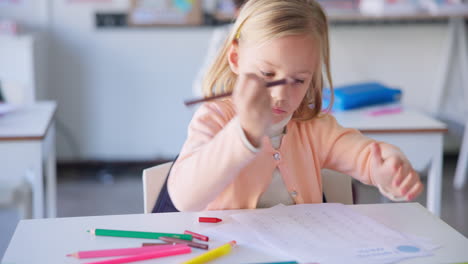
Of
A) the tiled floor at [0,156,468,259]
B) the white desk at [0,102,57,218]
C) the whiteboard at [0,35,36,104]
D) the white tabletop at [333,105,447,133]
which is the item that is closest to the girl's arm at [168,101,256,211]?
the white desk at [0,102,57,218]

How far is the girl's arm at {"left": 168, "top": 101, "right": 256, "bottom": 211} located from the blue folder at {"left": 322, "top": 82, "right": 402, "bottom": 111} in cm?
120

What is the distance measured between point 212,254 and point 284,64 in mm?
376

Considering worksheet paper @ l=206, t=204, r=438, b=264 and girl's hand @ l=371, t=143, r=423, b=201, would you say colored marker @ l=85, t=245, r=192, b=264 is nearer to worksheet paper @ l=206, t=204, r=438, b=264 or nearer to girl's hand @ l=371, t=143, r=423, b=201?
worksheet paper @ l=206, t=204, r=438, b=264

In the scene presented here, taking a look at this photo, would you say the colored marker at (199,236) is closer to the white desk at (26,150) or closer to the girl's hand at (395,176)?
the girl's hand at (395,176)

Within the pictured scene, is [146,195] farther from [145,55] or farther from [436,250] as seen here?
[145,55]

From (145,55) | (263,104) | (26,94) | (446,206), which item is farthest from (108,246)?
(145,55)

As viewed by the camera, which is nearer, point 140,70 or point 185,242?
point 185,242

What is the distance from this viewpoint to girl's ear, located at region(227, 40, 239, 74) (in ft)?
4.03

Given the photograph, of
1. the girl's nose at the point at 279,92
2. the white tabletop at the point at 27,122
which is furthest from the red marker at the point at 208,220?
the white tabletop at the point at 27,122

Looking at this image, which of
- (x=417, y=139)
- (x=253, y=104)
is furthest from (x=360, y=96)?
(x=253, y=104)

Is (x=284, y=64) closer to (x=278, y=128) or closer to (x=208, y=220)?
(x=278, y=128)

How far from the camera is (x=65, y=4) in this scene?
355 centimetres

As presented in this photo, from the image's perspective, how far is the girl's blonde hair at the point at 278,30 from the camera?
1156 mm

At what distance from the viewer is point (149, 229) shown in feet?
3.40
